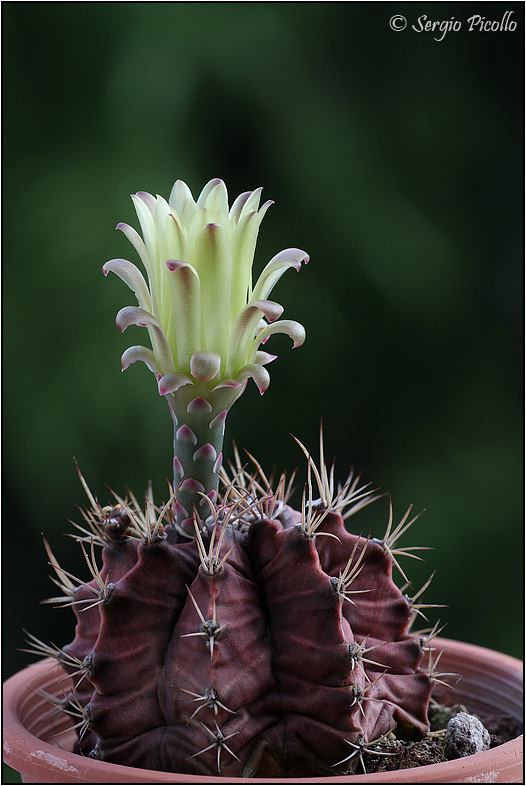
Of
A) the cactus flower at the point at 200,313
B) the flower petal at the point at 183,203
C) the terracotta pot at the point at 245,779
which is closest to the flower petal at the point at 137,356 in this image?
the cactus flower at the point at 200,313

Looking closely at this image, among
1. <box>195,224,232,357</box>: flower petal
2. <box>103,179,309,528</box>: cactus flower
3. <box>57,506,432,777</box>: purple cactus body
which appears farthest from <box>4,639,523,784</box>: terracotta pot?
<box>195,224,232,357</box>: flower petal

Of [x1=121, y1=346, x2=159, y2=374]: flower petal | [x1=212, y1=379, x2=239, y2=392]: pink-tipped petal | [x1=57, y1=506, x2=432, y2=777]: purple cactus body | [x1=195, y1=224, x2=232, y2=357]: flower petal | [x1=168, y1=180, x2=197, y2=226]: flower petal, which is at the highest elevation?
[x1=168, y1=180, x2=197, y2=226]: flower petal

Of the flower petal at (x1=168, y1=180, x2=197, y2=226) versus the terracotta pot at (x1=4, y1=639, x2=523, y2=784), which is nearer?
the terracotta pot at (x1=4, y1=639, x2=523, y2=784)

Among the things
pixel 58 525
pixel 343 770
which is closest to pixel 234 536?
pixel 343 770

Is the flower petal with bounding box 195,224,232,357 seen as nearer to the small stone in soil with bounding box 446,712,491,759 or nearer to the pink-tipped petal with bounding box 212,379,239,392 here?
the pink-tipped petal with bounding box 212,379,239,392

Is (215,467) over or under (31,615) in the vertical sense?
over

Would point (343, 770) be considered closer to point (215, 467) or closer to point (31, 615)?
point (215, 467)
